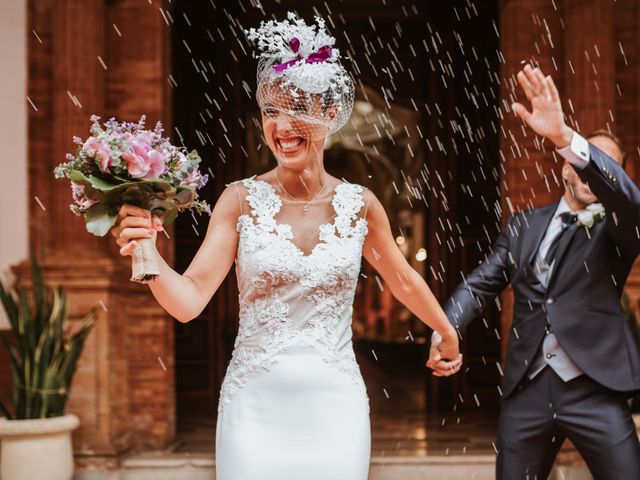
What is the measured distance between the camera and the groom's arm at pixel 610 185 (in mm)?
3275

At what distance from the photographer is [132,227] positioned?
7.93 ft

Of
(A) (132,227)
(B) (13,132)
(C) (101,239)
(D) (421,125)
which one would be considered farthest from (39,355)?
(D) (421,125)

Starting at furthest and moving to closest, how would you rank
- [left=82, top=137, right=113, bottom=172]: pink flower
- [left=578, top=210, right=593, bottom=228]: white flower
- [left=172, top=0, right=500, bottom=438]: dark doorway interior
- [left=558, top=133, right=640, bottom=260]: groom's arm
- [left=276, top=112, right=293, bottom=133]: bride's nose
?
[left=172, top=0, right=500, bottom=438]: dark doorway interior, [left=578, top=210, right=593, bottom=228]: white flower, [left=558, top=133, right=640, bottom=260]: groom's arm, [left=276, top=112, right=293, bottom=133]: bride's nose, [left=82, top=137, right=113, bottom=172]: pink flower

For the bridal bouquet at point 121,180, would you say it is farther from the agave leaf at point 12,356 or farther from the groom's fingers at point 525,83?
the agave leaf at point 12,356

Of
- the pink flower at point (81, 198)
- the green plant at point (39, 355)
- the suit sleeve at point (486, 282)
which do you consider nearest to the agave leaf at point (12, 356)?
the green plant at point (39, 355)

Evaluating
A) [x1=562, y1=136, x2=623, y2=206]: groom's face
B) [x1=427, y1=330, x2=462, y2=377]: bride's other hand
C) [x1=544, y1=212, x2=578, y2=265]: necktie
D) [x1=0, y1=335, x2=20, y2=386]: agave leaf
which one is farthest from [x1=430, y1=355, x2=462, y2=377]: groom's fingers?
[x1=0, y1=335, x2=20, y2=386]: agave leaf

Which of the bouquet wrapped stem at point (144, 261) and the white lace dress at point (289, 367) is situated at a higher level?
the bouquet wrapped stem at point (144, 261)

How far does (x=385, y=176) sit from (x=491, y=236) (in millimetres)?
4267

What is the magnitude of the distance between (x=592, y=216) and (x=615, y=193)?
29 cm

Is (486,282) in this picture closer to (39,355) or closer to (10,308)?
(39,355)

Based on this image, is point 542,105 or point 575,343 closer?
point 542,105

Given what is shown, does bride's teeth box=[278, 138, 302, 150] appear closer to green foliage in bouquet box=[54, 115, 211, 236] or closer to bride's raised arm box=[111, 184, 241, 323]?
bride's raised arm box=[111, 184, 241, 323]

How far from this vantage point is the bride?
2809 millimetres

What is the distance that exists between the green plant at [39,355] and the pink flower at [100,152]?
3647mm
